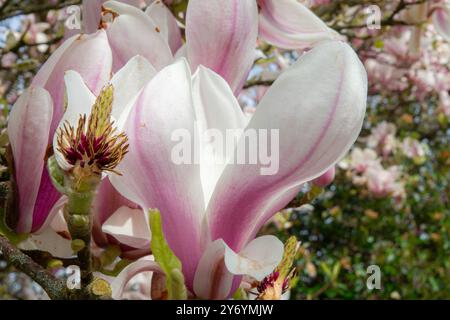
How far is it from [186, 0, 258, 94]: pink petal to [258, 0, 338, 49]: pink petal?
97 mm

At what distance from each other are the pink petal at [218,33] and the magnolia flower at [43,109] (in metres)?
0.07

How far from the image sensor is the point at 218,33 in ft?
1.57

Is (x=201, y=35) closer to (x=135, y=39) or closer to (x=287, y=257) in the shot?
(x=135, y=39)

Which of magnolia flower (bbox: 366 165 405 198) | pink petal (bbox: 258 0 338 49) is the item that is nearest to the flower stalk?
pink petal (bbox: 258 0 338 49)

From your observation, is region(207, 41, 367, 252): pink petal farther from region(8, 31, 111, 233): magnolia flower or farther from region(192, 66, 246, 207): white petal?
region(8, 31, 111, 233): magnolia flower

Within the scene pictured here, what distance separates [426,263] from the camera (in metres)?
3.38

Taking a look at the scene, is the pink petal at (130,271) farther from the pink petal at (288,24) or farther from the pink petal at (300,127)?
the pink petal at (288,24)

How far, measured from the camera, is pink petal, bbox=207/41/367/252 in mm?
375

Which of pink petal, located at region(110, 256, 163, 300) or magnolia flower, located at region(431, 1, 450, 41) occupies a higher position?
pink petal, located at region(110, 256, 163, 300)

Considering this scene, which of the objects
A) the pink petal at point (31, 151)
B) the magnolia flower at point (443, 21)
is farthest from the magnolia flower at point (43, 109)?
the magnolia flower at point (443, 21)

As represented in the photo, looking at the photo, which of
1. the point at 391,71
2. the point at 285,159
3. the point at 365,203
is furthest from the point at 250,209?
the point at 365,203

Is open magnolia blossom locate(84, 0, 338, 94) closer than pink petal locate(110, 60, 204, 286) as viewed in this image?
No

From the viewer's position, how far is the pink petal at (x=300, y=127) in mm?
375
